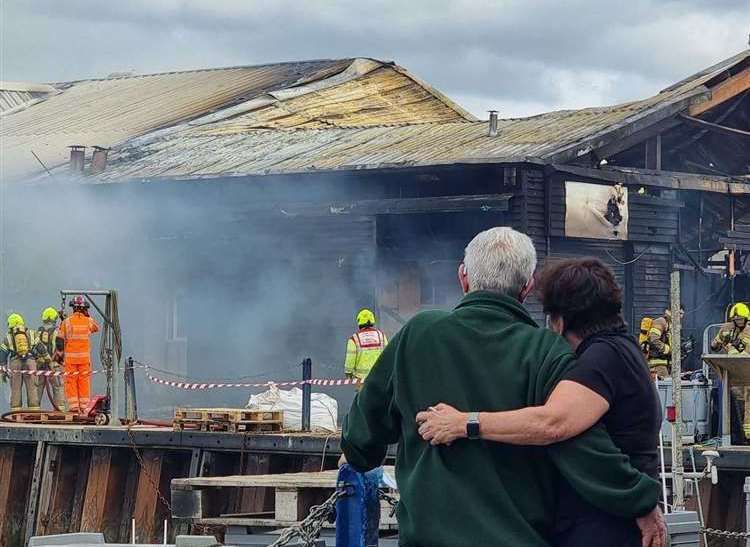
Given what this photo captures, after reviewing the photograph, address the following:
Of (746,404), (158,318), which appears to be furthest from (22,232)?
(746,404)

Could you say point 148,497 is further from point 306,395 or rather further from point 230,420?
point 306,395

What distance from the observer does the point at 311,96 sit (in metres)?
33.7

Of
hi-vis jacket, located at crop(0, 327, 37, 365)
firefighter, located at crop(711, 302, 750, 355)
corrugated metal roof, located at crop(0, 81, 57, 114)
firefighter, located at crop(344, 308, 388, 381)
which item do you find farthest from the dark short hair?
corrugated metal roof, located at crop(0, 81, 57, 114)

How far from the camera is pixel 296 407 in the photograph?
62.4ft

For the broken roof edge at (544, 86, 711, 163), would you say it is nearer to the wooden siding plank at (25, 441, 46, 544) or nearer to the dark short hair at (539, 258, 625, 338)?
the wooden siding plank at (25, 441, 46, 544)

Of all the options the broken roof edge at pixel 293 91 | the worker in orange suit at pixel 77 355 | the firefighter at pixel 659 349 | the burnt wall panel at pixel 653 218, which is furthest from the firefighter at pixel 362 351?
the broken roof edge at pixel 293 91

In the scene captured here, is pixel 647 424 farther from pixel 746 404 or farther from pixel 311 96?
pixel 311 96

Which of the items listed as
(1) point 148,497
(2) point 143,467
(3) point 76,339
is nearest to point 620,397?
(1) point 148,497

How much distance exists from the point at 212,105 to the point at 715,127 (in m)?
13.4

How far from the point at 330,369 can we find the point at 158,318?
4.61m

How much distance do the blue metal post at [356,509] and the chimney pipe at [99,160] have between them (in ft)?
75.5

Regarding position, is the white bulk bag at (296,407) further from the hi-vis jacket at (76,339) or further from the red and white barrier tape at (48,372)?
the hi-vis jacket at (76,339)

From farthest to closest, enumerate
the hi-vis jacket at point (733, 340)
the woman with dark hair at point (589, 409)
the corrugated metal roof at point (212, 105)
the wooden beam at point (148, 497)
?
the corrugated metal roof at point (212, 105)
the wooden beam at point (148, 497)
the hi-vis jacket at point (733, 340)
the woman with dark hair at point (589, 409)

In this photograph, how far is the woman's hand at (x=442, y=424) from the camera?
4.62 m
